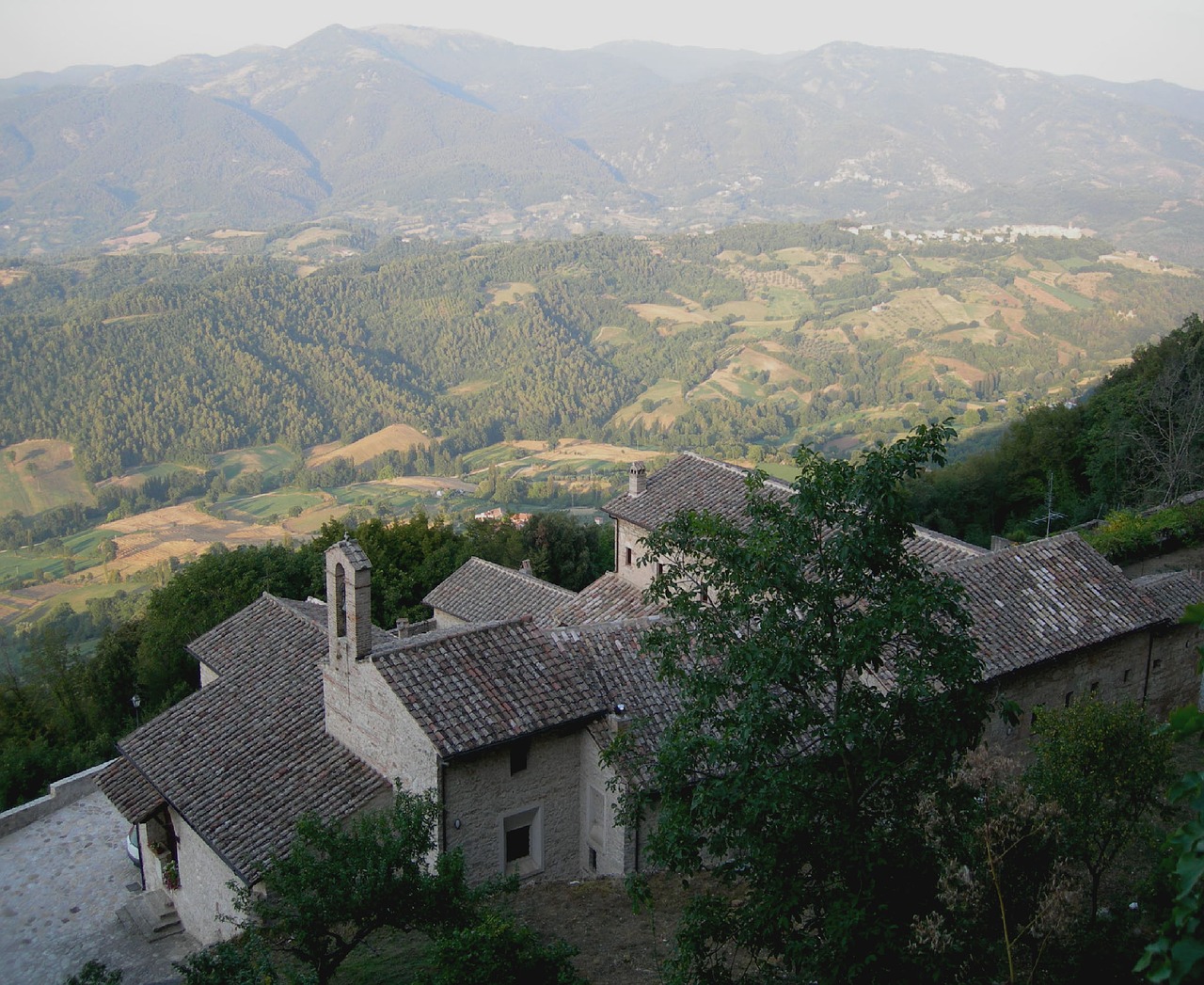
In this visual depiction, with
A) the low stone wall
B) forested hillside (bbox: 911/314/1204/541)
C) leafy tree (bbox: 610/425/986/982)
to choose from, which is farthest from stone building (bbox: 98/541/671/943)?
forested hillside (bbox: 911/314/1204/541)

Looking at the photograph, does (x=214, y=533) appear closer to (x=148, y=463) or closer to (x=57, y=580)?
(x=57, y=580)

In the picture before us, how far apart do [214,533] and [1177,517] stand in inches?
4183

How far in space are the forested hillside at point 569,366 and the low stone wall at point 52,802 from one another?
326 ft

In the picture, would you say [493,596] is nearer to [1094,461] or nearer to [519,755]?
[519,755]

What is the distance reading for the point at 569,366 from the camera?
182500 mm

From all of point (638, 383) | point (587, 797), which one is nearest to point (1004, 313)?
point (638, 383)

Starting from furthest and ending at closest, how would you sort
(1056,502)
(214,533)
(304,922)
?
(214,533) → (1056,502) → (304,922)

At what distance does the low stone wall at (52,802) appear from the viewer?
27.9m

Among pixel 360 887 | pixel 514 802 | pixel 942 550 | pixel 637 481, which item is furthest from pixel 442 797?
pixel 942 550

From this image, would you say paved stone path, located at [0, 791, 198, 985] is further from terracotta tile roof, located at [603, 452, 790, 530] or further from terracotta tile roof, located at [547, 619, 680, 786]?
terracotta tile roof, located at [603, 452, 790, 530]

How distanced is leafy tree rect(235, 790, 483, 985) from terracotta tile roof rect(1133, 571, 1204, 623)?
18.4m

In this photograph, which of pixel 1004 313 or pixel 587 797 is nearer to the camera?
pixel 587 797

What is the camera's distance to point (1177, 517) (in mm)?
32688

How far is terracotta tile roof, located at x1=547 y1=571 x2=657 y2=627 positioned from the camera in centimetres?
2650
